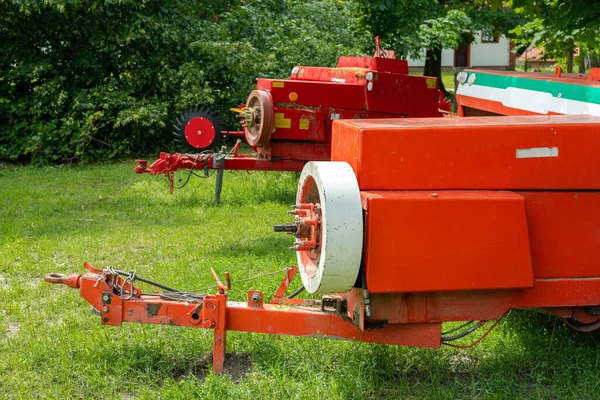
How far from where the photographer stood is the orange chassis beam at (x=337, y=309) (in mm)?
3902

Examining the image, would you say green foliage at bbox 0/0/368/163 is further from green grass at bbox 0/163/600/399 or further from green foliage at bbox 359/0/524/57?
green grass at bbox 0/163/600/399

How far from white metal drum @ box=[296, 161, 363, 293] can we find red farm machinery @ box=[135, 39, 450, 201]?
417cm

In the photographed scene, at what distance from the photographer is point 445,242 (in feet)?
12.2

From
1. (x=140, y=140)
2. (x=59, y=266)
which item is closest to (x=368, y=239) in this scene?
(x=59, y=266)

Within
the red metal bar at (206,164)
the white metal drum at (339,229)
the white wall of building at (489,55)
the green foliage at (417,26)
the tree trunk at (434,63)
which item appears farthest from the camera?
the white wall of building at (489,55)

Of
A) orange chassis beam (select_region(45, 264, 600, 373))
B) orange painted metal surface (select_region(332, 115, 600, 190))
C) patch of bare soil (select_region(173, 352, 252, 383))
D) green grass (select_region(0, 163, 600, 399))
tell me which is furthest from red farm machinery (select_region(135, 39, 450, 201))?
orange painted metal surface (select_region(332, 115, 600, 190))

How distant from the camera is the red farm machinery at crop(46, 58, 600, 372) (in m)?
3.69

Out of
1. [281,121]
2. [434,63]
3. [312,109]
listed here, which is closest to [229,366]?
[281,121]

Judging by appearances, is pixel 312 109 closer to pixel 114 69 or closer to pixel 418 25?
pixel 114 69

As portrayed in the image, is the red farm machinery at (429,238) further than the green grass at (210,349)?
No

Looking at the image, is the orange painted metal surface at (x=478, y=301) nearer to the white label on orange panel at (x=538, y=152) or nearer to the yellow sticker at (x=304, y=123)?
the white label on orange panel at (x=538, y=152)

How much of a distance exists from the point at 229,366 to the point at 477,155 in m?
1.77

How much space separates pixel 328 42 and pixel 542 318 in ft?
36.4

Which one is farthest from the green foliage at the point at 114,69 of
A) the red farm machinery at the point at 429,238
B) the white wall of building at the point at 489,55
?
the white wall of building at the point at 489,55
